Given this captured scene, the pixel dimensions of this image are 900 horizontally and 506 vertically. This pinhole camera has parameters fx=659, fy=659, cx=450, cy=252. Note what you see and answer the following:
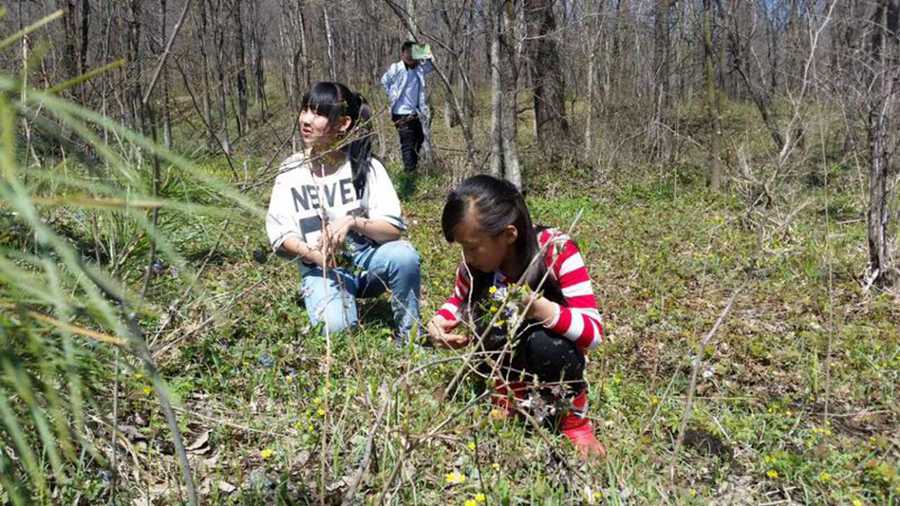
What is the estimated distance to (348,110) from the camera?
287 centimetres

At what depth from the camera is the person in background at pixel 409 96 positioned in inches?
307

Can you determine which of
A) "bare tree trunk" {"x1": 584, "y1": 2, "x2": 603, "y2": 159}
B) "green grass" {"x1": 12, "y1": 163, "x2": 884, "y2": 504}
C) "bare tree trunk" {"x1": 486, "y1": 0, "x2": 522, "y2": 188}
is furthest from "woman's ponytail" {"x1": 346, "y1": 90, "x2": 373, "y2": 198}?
"bare tree trunk" {"x1": 584, "y1": 2, "x2": 603, "y2": 159}

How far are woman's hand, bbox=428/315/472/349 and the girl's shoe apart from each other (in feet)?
1.30

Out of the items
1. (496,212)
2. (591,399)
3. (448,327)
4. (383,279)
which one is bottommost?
(591,399)

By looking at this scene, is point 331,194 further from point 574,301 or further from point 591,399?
point 591,399

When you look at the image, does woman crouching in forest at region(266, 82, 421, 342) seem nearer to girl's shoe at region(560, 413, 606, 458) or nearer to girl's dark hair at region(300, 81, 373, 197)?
girl's dark hair at region(300, 81, 373, 197)

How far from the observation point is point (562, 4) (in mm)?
Result: 9938

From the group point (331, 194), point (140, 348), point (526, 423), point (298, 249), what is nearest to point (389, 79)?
point (331, 194)

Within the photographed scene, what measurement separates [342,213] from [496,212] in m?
1.16

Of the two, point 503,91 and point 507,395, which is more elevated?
point 503,91

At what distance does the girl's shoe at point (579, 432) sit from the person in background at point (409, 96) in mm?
6041

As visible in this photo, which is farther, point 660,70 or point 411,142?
point 660,70

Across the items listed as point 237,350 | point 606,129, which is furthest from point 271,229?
point 606,129

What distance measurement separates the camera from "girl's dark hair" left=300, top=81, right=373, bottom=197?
2.75 metres
